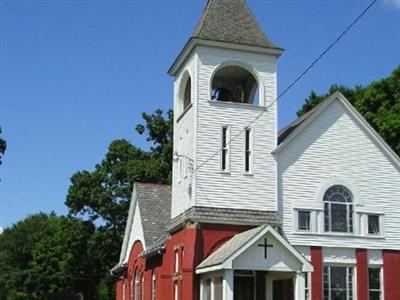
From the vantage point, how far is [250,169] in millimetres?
29281

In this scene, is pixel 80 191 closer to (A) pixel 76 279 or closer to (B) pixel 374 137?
(A) pixel 76 279

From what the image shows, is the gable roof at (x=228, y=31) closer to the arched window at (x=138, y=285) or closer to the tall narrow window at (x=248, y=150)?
the tall narrow window at (x=248, y=150)

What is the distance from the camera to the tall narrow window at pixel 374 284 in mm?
29109

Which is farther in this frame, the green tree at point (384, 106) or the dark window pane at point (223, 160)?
the green tree at point (384, 106)

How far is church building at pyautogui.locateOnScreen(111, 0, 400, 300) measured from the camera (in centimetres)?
2836

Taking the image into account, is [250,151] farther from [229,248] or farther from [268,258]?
[268,258]

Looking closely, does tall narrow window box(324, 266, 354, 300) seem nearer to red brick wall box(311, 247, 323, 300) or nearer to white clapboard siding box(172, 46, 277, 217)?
red brick wall box(311, 247, 323, 300)

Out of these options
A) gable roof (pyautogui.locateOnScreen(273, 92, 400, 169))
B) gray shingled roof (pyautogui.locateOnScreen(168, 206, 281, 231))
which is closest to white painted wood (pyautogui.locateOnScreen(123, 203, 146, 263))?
gray shingled roof (pyautogui.locateOnScreen(168, 206, 281, 231))

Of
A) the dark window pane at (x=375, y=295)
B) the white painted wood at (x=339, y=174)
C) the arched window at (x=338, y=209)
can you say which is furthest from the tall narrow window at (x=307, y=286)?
the dark window pane at (x=375, y=295)

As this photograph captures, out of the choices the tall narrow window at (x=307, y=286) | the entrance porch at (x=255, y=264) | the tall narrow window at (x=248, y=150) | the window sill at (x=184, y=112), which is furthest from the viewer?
the window sill at (x=184, y=112)

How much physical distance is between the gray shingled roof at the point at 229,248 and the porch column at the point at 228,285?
53 cm

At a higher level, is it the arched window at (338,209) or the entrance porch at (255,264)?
the arched window at (338,209)

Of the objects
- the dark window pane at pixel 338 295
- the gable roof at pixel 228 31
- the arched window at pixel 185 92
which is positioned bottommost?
the dark window pane at pixel 338 295

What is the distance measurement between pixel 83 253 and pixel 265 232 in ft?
120
